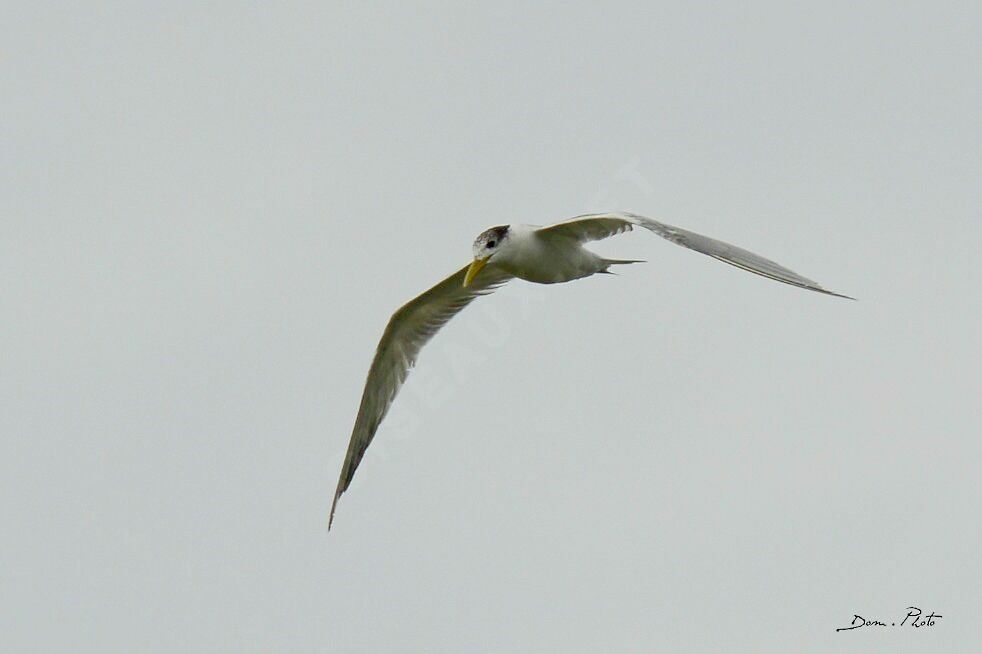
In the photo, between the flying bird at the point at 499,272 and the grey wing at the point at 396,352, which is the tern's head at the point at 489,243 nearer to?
the flying bird at the point at 499,272

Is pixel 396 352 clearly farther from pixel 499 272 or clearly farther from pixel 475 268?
pixel 475 268

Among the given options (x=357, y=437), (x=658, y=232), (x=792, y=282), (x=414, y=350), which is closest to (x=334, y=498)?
(x=357, y=437)

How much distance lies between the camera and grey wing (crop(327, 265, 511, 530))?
18.0 m

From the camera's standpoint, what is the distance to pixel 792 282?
13688mm

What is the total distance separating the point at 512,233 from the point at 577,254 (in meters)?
0.74

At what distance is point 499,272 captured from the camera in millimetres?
17562

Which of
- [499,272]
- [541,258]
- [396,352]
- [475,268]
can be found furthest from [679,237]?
[396,352]

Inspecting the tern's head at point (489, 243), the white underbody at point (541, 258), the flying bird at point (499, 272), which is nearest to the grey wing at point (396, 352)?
the flying bird at point (499, 272)

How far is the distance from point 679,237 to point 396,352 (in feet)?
15.6

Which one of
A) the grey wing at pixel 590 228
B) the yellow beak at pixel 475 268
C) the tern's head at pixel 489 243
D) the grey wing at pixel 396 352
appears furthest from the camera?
the grey wing at pixel 396 352

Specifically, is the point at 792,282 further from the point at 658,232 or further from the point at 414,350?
the point at 414,350

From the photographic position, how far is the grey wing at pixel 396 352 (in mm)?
18031

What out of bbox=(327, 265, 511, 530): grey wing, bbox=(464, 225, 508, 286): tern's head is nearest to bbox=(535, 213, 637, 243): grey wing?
bbox=(464, 225, 508, 286): tern's head

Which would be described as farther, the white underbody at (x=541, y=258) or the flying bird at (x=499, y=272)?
the white underbody at (x=541, y=258)
